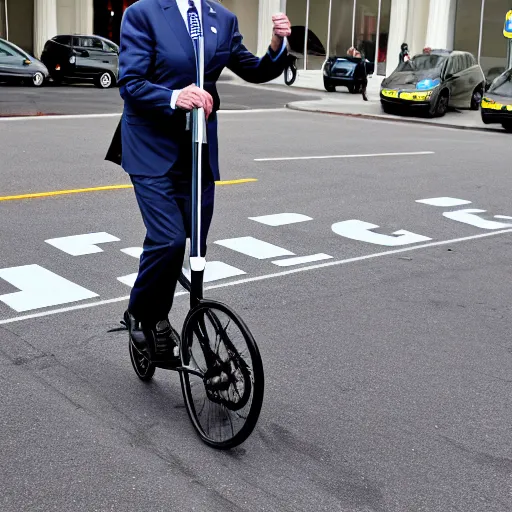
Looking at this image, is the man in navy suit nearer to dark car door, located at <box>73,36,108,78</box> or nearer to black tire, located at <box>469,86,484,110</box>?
black tire, located at <box>469,86,484,110</box>

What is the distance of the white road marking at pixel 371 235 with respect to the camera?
8.83 m

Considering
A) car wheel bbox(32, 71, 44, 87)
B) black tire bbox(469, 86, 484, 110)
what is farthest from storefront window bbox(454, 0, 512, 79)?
car wheel bbox(32, 71, 44, 87)

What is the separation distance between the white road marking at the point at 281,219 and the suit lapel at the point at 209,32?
499 cm

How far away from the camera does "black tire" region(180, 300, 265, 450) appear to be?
13.1 feet

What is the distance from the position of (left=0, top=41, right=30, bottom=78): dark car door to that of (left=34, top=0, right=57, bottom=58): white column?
9079mm

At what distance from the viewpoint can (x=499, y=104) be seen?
22188mm

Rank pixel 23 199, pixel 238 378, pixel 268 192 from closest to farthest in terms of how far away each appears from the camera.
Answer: pixel 238 378, pixel 23 199, pixel 268 192

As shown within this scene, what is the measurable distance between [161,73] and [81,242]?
409cm

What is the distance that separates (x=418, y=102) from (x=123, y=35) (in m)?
21.1

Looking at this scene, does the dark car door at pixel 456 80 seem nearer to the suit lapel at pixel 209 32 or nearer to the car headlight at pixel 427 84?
the car headlight at pixel 427 84

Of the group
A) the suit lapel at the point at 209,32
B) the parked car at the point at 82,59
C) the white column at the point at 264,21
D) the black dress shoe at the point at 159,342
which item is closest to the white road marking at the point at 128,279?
the black dress shoe at the point at 159,342

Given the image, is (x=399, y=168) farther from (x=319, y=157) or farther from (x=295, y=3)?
(x=295, y=3)

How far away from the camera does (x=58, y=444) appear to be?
13.8ft

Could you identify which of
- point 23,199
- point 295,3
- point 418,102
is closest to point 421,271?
point 23,199
